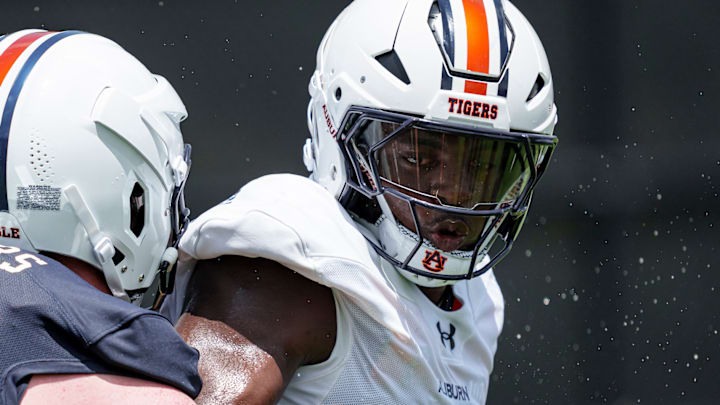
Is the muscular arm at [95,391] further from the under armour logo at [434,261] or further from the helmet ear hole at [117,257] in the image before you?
the under armour logo at [434,261]

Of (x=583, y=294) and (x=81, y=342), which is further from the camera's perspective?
(x=583, y=294)

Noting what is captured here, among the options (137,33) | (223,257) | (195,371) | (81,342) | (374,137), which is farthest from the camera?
(137,33)

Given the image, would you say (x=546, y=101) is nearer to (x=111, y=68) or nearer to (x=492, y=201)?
(x=492, y=201)

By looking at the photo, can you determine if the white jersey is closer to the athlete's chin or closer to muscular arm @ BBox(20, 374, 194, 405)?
the athlete's chin

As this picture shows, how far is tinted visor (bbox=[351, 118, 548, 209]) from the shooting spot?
153 centimetres

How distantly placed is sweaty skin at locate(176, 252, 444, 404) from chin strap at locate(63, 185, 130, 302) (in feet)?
0.49

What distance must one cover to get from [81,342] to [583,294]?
2003 millimetres

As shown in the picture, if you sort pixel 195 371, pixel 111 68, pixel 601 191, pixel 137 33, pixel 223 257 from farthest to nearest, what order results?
pixel 601 191 < pixel 137 33 < pixel 223 257 < pixel 111 68 < pixel 195 371

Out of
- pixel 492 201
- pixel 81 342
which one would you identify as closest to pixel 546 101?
pixel 492 201

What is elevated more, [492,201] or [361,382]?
[492,201]

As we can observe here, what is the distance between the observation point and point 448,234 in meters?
1.58

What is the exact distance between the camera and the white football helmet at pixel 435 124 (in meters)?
1.52

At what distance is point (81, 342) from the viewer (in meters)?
1.04

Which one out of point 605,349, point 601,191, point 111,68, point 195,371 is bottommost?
point 605,349
